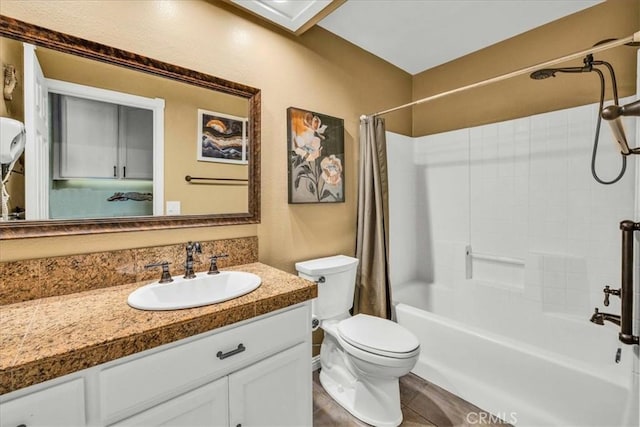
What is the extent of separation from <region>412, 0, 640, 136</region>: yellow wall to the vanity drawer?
2303 millimetres

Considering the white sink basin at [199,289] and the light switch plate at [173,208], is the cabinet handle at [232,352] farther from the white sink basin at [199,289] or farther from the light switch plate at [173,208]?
the light switch plate at [173,208]

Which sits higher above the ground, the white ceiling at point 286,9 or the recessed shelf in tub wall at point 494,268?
the white ceiling at point 286,9

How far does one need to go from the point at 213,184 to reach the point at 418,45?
198cm

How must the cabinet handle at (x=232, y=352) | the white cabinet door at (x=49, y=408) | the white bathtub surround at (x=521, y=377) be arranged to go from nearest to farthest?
the white cabinet door at (x=49, y=408) < the cabinet handle at (x=232, y=352) < the white bathtub surround at (x=521, y=377)

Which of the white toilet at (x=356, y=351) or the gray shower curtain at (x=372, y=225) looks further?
the gray shower curtain at (x=372, y=225)

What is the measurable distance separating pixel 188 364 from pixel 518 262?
90.5 inches

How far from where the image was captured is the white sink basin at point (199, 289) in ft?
3.61

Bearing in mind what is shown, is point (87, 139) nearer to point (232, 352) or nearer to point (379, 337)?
point (232, 352)

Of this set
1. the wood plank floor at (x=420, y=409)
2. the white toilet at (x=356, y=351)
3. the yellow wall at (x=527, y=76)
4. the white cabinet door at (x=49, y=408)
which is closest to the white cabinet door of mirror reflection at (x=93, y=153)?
the white cabinet door at (x=49, y=408)

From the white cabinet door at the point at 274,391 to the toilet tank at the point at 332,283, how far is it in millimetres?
562

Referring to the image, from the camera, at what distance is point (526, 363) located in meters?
1.50

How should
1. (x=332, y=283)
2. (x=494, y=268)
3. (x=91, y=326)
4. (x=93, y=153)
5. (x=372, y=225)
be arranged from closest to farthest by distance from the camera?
(x=91, y=326) < (x=93, y=153) < (x=332, y=283) < (x=372, y=225) < (x=494, y=268)

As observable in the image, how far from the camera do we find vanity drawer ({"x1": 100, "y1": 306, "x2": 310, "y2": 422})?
2.54 feet

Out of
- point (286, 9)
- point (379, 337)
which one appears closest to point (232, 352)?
point (379, 337)
